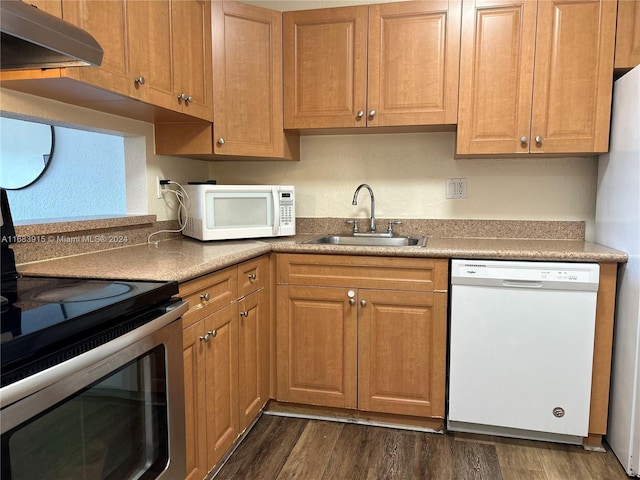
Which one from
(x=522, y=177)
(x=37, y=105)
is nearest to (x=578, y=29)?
(x=522, y=177)

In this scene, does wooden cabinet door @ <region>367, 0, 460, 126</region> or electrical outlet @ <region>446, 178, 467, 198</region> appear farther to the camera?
electrical outlet @ <region>446, 178, 467, 198</region>

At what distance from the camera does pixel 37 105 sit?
5.56ft

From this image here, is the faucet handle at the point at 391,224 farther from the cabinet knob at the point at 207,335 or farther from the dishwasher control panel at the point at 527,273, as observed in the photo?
the cabinet knob at the point at 207,335

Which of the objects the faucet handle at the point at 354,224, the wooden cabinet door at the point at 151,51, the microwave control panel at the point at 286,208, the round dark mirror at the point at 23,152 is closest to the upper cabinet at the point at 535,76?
the faucet handle at the point at 354,224

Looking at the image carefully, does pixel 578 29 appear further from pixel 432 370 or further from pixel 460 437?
pixel 460 437

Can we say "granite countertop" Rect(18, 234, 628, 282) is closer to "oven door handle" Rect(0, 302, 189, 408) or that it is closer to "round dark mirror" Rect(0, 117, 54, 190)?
"oven door handle" Rect(0, 302, 189, 408)

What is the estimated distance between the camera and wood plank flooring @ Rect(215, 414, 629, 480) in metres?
1.91

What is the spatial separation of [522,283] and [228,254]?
1272 mm

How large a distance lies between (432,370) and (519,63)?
1.52 metres

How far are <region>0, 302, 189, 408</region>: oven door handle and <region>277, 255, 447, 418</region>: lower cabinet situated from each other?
98 centimetres

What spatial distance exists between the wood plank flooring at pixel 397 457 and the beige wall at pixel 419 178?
118 cm

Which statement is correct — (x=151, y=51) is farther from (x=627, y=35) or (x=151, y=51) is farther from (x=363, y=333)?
(x=627, y=35)

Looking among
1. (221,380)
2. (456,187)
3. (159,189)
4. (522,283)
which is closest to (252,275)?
(221,380)

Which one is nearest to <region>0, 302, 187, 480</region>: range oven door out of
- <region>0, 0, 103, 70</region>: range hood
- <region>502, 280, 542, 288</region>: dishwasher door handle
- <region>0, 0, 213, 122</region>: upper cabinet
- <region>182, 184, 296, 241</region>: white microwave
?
<region>0, 0, 103, 70</region>: range hood
